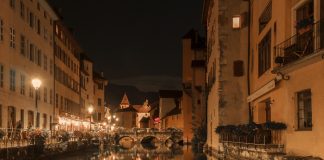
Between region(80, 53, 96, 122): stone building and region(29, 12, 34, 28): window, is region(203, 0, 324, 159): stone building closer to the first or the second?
region(29, 12, 34, 28): window

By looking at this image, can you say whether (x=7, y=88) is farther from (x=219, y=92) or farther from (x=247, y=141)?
(x=247, y=141)

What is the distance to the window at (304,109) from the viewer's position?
19891 millimetres

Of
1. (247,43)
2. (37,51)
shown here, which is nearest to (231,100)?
(247,43)

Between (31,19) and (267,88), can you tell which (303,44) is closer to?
(267,88)

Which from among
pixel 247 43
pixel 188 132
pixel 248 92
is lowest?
pixel 188 132

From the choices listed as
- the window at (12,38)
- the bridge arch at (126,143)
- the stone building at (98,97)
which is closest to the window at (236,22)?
the window at (12,38)

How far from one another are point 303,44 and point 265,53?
35.9ft

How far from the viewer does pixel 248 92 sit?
39250mm

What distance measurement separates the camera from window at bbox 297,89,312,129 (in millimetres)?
19891

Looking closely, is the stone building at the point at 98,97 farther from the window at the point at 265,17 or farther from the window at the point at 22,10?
the window at the point at 265,17

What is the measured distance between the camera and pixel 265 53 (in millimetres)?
31172

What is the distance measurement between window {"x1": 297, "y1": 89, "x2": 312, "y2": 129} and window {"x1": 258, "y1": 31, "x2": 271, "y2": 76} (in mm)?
8252

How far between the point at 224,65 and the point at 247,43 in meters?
2.89

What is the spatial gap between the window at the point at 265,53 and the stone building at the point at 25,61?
14557 mm
